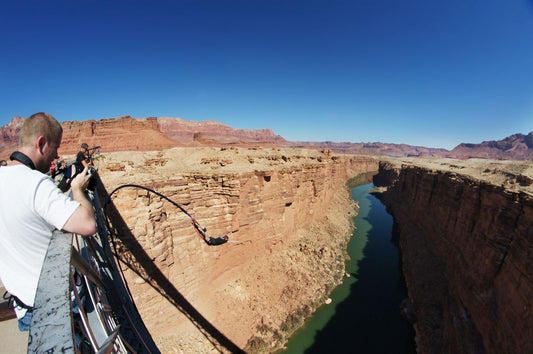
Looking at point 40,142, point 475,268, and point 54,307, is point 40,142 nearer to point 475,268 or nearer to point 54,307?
point 54,307

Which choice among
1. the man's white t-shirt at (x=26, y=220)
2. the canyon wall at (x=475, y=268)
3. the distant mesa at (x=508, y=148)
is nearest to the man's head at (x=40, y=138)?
the man's white t-shirt at (x=26, y=220)

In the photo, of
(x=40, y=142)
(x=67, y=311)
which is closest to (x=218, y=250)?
(x=40, y=142)

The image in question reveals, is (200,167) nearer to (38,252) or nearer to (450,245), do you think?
(38,252)

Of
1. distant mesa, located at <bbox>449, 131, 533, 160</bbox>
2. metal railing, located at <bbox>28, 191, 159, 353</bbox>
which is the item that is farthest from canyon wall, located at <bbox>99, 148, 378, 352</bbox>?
distant mesa, located at <bbox>449, 131, 533, 160</bbox>

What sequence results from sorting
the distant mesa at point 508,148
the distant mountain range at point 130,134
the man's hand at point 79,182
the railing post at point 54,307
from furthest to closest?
the distant mesa at point 508,148 → the distant mountain range at point 130,134 → the man's hand at point 79,182 → the railing post at point 54,307

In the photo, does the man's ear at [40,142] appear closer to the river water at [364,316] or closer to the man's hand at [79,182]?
the man's hand at [79,182]

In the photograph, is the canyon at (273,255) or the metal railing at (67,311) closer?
the metal railing at (67,311)

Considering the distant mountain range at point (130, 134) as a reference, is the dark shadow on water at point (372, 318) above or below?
below

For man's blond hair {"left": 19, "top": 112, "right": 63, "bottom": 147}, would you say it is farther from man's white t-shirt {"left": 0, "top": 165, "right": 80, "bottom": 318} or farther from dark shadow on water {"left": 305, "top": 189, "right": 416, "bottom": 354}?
dark shadow on water {"left": 305, "top": 189, "right": 416, "bottom": 354}
